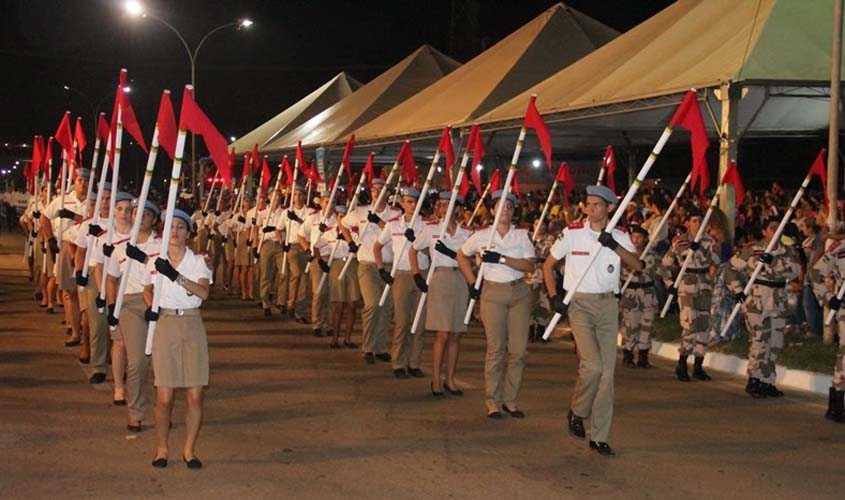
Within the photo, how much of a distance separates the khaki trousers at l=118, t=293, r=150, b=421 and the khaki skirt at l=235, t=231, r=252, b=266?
1032cm

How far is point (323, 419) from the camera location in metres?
8.95

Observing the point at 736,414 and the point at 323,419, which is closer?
the point at 323,419

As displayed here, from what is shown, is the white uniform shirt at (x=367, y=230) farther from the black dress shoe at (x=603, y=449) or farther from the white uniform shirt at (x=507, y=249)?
the black dress shoe at (x=603, y=449)

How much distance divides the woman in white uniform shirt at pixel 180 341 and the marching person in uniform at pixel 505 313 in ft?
9.21

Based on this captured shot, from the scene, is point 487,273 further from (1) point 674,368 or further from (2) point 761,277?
(1) point 674,368

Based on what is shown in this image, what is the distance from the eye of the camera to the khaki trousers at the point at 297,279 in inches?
632

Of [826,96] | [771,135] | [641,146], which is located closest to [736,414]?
[826,96]

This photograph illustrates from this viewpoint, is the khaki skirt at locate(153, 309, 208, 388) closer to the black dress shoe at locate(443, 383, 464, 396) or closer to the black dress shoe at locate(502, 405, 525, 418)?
the black dress shoe at locate(502, 405, 525, 418)

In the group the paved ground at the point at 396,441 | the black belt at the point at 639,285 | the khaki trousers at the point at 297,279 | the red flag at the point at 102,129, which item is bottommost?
the paved ground at the point at 396,441

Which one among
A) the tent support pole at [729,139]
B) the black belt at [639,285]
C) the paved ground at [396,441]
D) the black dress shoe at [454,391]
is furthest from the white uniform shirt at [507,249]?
the tent support pole at [729,139]

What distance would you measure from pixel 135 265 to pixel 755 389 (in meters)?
A: 6.01

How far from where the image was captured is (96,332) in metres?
10.4

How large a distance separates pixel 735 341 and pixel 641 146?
13.6 m

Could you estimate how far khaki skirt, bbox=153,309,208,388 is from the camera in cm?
702
